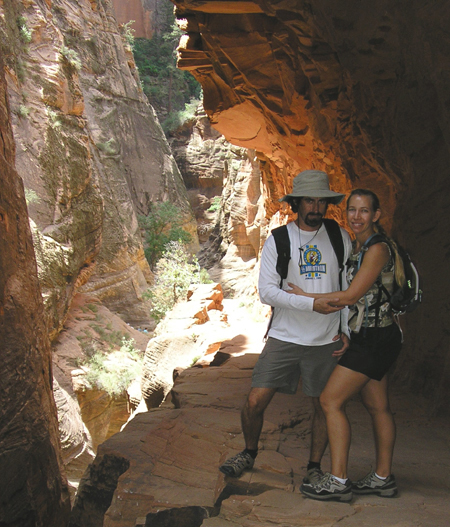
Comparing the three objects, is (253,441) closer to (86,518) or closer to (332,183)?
(86,518)

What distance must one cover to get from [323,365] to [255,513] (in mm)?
967

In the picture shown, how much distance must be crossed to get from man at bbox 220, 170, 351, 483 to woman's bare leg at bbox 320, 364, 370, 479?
0.17m

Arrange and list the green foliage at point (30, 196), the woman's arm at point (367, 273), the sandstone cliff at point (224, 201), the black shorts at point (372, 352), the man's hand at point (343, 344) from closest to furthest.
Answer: the woman's arm at point (367, 273)
the black shorts at point (372, 352)
the man's hand at point (343, 344)
the green foliage at point (30, 196)
the sandstone cliff at point (224, 201)

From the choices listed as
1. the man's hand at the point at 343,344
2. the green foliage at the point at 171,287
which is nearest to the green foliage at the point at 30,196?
the green foliage at the point at 171,287

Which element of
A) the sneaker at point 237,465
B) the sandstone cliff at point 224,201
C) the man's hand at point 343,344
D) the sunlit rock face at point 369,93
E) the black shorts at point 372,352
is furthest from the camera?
the sandstone cliff at point 224,201

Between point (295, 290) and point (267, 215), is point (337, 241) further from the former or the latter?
point (267, 215)

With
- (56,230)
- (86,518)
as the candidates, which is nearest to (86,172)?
(56,230)

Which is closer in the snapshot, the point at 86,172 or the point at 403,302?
the point at 403,302

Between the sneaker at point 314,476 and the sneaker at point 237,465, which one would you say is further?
the sneaker at point 237,465

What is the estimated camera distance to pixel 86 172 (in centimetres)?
1645

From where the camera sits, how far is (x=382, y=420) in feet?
9.30

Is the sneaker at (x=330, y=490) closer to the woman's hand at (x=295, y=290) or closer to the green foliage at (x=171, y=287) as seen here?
the woman's hand at (x=295, y=290)

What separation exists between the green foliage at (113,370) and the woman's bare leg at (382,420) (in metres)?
13.6

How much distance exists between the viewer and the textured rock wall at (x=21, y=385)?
570cm
